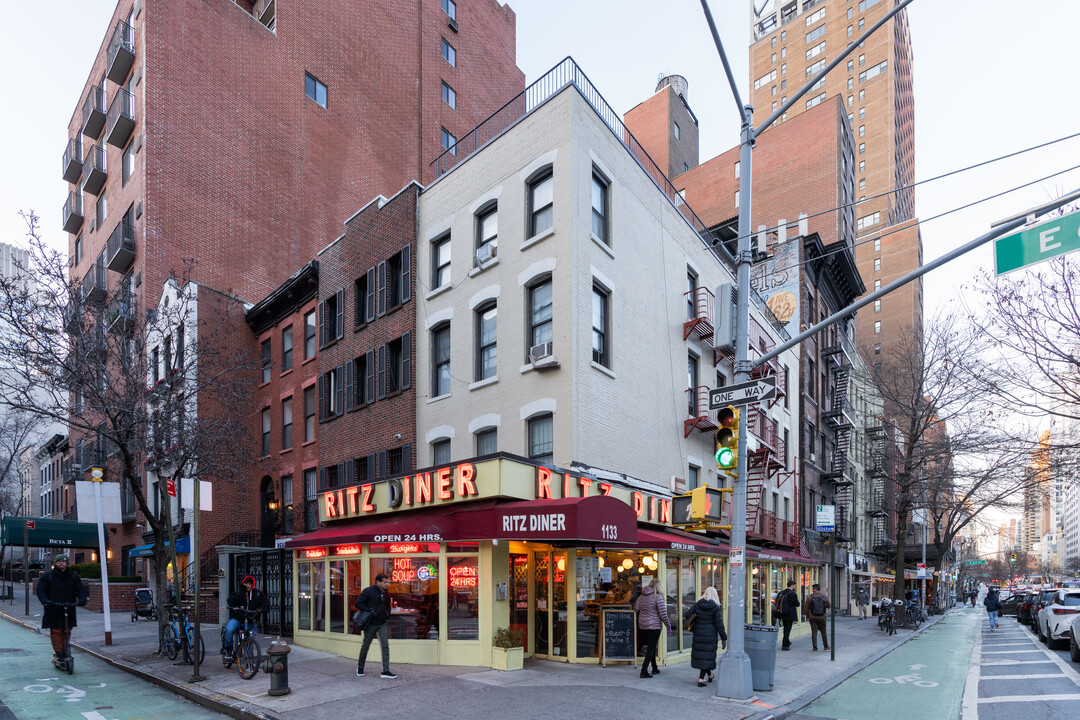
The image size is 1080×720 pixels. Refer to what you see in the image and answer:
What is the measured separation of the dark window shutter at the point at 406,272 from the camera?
2080cm

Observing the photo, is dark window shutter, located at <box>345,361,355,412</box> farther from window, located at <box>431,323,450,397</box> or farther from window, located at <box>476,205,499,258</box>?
window, located at <box>476,205,499,258</box>

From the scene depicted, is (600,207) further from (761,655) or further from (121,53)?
(121,53)

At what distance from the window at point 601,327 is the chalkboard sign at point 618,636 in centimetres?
549

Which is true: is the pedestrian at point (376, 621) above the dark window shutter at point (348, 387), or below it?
below

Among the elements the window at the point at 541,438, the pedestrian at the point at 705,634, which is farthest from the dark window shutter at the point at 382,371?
the pedestrian at the point at 705,634

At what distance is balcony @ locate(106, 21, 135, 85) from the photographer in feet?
109

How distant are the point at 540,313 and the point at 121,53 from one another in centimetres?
2749

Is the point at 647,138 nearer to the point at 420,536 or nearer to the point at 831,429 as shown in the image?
the point at 831,429

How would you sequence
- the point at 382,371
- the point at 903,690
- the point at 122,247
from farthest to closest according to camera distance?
the point at 122,247, the point at 382,371, the point at 903,690

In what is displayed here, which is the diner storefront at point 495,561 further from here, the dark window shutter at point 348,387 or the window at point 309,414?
the window at point 309,414

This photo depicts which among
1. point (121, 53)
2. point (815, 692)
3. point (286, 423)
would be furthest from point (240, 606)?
point (121, 53)

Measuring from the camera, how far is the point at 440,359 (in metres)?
20.0

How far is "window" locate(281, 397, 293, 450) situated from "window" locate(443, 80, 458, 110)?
24.2 m

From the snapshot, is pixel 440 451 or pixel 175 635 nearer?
pixel 175 635
